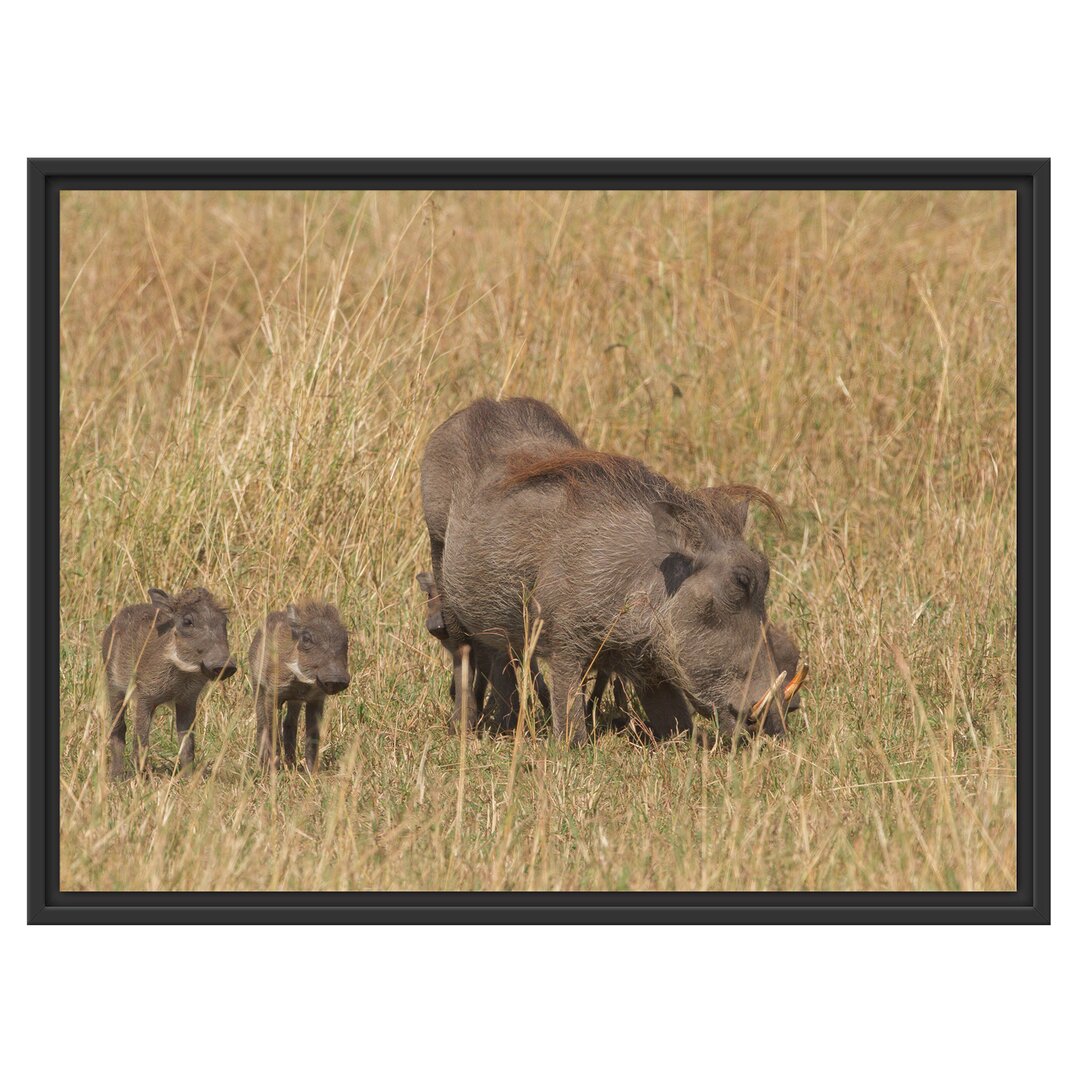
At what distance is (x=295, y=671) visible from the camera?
6.42 m

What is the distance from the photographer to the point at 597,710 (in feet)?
24.2

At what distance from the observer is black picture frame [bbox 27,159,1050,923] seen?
5.04m

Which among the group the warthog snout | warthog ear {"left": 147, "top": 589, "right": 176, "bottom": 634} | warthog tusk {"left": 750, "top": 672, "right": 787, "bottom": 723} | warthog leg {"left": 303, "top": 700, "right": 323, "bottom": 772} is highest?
warthog ear {"left": 147, "top": 589, "right": 176, "bottom": 634}

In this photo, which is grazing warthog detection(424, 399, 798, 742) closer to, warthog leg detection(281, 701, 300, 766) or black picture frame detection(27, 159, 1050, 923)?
warthog leg detection(281, 701, 300, 766)

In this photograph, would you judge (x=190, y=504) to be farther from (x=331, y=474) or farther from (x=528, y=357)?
(x=528, y=357)

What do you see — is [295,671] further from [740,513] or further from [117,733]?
[740,513]

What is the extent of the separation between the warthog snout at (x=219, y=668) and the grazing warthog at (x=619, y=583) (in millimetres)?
1171

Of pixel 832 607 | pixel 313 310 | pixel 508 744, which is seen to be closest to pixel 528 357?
pixel 313 310

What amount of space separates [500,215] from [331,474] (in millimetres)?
3200

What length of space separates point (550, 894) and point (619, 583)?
1815 mm

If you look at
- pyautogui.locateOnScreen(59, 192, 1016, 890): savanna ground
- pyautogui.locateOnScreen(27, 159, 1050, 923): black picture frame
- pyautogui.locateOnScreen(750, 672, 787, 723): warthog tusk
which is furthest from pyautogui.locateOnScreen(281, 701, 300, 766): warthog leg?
pyautogui.locateOnScreen(750, 672, 787, 723): warthog tusk

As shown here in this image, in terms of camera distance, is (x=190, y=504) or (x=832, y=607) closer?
(x=832, y=607)

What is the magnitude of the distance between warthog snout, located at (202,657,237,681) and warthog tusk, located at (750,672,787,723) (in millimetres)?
1908
